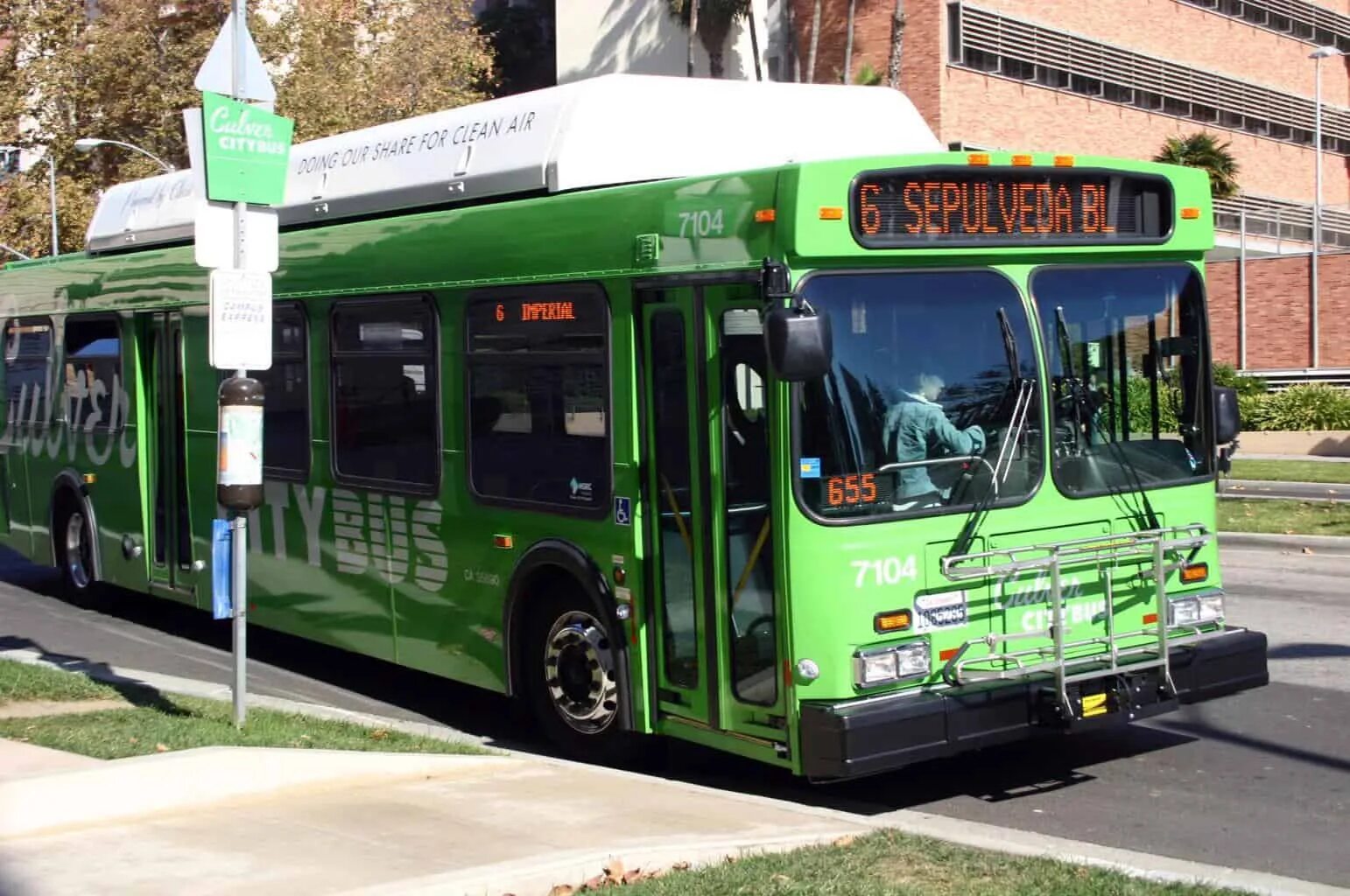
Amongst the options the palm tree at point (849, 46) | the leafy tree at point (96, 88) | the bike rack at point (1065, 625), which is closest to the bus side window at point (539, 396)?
the bike rack at point (1065, 625)

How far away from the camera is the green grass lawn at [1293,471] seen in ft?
81.6

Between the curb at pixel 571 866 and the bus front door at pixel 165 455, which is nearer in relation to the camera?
the curb at pixel 571 866

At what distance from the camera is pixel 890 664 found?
7.46 meters

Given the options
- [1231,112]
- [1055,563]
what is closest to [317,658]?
[1055,563]

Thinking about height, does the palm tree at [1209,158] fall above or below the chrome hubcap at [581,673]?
above

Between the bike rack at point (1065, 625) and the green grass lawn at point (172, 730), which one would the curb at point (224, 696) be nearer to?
the green grass lawn at point (172, 730)

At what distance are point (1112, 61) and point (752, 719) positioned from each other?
49.0 metres

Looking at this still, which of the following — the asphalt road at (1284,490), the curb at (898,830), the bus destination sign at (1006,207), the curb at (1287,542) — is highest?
the bus destination sign at (1006,207)

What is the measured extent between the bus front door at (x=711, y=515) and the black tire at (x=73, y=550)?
850 cm

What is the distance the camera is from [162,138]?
3753cm

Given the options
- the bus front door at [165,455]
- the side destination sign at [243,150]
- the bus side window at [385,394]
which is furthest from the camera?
the bus front door at [165,455]

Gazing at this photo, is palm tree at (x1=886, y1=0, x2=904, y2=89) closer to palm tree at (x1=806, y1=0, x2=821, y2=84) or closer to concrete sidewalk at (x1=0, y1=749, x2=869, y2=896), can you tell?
palm tree at (x1=806, y1=0, x2=821, y2=84)

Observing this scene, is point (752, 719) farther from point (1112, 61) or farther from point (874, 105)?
point (1112, 61)

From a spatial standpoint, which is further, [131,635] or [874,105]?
[131,635]
